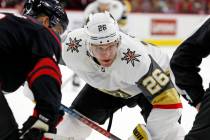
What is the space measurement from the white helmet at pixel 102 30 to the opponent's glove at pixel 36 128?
2.47 ft

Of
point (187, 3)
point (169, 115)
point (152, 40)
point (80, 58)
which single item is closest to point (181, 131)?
point (169, 115)

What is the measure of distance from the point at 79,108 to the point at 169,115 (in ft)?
2.06

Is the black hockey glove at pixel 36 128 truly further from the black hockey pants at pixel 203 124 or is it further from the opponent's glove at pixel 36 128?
the black hockey pants at pixel 203 124

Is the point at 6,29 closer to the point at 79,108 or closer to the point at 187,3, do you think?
the point at 79,108

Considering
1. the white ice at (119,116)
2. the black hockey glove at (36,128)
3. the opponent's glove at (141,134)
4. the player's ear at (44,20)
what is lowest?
the white ice at (119,116)

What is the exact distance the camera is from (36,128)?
1.70 m

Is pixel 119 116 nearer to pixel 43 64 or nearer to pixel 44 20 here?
pixel 44 20

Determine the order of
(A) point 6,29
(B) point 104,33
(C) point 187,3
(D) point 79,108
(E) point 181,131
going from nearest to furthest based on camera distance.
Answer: (A) point 6,29, (B) point 104,33, (E) point 181,131, (D) point 79,108, (C) point 187,3

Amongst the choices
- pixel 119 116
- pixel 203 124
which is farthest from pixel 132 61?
pixel 119 116

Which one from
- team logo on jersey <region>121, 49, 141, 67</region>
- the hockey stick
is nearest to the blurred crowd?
the hockey stick

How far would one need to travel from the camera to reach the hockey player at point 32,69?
1.67 metres

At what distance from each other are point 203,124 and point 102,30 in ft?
2.63

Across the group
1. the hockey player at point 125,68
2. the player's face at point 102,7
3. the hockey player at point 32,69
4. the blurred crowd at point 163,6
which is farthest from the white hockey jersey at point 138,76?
the blurred crowd at point 163,6

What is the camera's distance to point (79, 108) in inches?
115
